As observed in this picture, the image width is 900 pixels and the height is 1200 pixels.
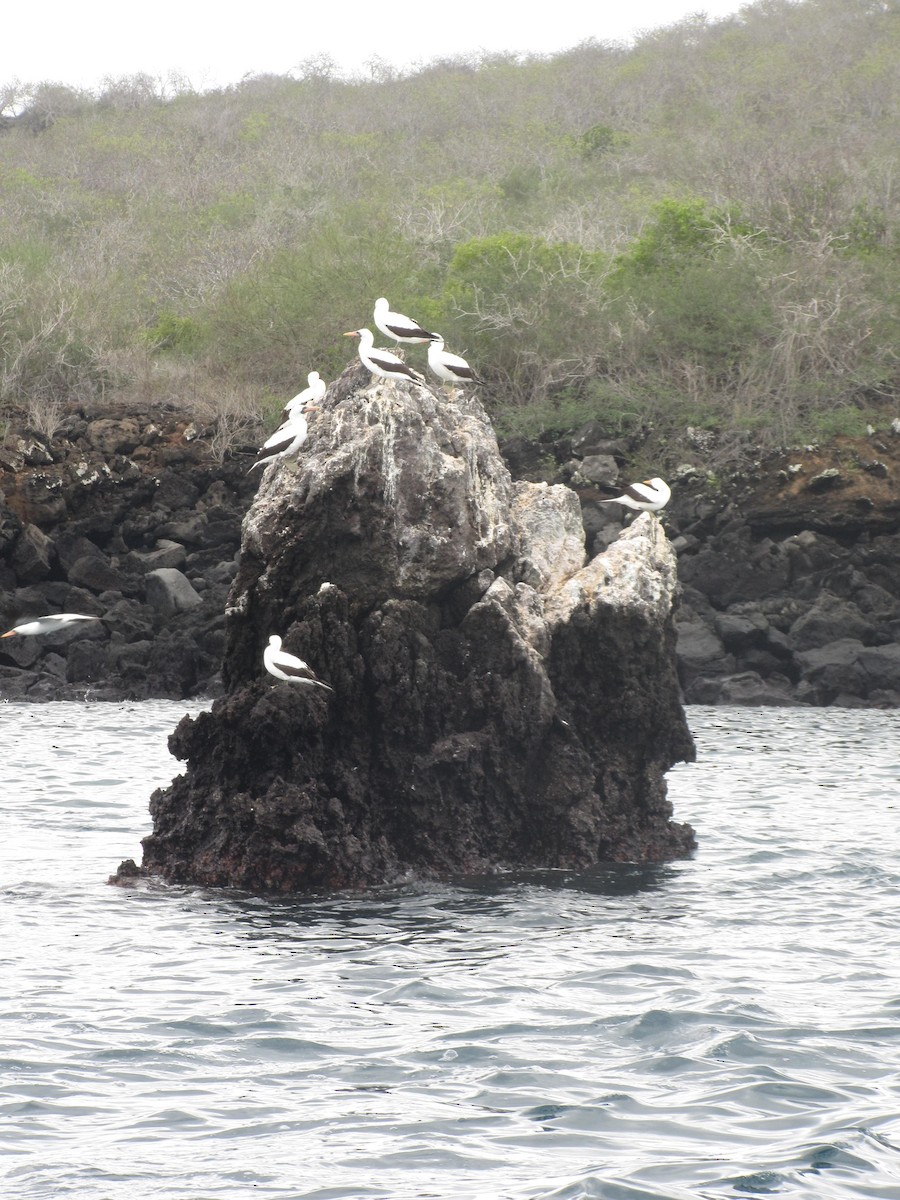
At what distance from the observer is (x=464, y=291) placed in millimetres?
45500

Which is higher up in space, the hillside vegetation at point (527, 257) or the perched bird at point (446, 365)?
the hillside vegetation at point (527, 257)

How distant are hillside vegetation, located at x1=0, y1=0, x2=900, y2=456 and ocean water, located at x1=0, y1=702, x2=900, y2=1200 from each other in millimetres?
28596

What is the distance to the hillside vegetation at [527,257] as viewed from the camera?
43188 mm

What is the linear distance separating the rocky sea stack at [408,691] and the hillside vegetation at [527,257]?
26.3 m

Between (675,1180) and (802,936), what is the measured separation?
510 centimetres

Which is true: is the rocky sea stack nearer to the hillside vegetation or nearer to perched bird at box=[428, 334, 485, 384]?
perched bird at box=[428, 334, 485, 384]

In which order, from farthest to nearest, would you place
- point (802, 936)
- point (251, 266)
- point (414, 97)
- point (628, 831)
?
point (414, 97) < point (251, 266) < point (628, 831) < point (802, 936)

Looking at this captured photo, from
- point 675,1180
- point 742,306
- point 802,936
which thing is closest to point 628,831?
point 802,936

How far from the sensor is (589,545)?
3541cm

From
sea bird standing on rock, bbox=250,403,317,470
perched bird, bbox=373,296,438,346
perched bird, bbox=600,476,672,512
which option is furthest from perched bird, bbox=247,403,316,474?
perched bird, bbox=600,476,672,512

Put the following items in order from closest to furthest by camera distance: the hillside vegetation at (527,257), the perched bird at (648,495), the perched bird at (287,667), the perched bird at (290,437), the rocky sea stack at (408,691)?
1. the perched bird at (287,667)
2. the rocky sea stack at (408,691)
3. the perched bird at (290,437)
4. the perched bird at (648,495)
5. the hillside vegetation at (527,257)

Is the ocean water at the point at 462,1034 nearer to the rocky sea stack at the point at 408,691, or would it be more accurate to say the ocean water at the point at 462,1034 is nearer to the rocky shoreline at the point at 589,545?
the rocky sea stack at the point at 408,691

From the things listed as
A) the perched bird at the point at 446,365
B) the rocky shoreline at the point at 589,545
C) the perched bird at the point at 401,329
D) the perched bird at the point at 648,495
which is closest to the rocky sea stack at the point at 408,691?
the perched bird at the point at 446,365

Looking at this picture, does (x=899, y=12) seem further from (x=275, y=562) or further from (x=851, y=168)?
(x=275, y=562)
